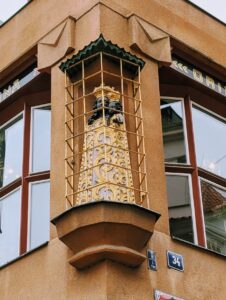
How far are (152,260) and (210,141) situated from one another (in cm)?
375

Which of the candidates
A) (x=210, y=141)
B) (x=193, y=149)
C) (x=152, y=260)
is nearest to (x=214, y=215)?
(x=193, y=149)

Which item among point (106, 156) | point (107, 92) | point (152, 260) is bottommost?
point (152, 260)

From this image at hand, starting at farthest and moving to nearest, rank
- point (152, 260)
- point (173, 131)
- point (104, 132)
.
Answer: point (173, 131)
point (104, 132)
point (152, 260)

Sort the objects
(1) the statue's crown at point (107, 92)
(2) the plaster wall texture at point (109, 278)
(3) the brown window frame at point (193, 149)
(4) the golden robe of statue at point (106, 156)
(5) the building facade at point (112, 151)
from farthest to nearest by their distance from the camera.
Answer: (3) the brown window frame at point (193, 149) < (1) the statue's crown at point (107, 92) < (4) the golden robe of statue at point (106, 156) < (5) the building facade at point (112, 151) < (2) the plaster wall texture at point (109, 278)

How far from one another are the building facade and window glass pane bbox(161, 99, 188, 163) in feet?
0.06

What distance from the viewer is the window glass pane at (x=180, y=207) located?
39.5 feet

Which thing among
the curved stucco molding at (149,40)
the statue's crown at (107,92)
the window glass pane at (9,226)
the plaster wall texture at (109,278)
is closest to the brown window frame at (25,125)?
the window glass pane at (9,226)

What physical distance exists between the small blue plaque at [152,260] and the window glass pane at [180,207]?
4.92 ft

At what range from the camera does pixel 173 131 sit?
13.1 meters

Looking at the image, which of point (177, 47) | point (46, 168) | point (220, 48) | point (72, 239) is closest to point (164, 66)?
point (177, 47)

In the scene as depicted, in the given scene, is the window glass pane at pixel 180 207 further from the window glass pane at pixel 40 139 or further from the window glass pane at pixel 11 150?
the window glass pane at pixel 11 150

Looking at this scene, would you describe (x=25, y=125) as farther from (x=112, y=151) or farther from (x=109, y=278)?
(x=109, y=278)

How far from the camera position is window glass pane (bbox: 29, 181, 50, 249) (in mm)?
12008

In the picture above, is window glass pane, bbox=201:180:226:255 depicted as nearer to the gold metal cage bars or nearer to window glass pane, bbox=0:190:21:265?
the gold metal cage bars
